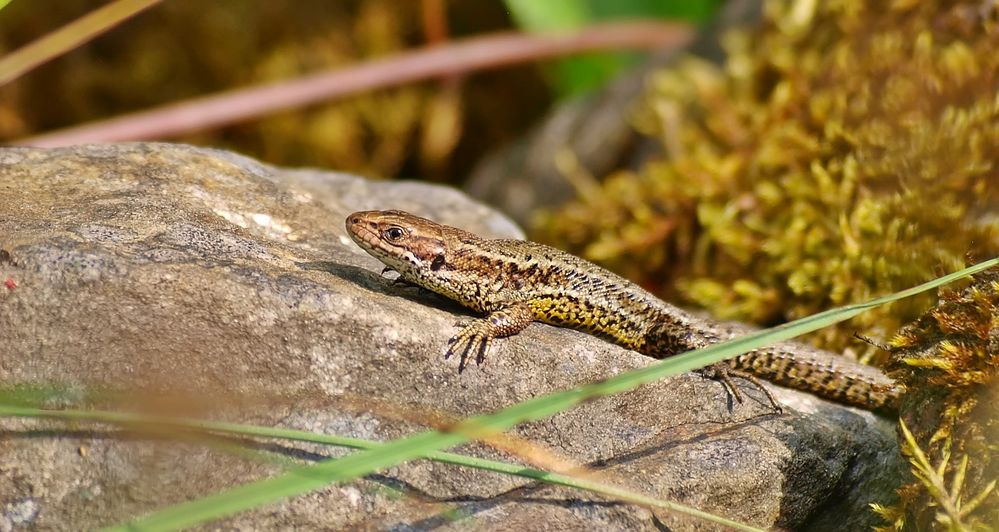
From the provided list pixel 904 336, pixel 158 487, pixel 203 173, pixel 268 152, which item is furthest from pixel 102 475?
pixel 268 152

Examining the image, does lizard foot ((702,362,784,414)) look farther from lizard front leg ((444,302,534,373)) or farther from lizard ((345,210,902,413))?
lizard front leg ((444,302,534,373))

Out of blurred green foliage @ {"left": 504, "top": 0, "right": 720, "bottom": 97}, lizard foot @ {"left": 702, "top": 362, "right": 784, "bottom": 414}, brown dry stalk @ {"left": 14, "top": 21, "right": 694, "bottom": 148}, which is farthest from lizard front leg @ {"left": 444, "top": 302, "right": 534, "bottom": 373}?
blurred green foliage @ {"left": 504, "top": 0, "right": 720, "bottom": 97}

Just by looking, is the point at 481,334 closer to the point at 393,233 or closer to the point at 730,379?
the point at 393,233

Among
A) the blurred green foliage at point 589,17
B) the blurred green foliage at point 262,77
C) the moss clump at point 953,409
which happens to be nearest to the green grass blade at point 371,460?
the moss clump at point 953,409

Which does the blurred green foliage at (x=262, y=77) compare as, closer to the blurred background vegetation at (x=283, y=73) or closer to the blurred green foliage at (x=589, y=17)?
the blurred background vegetation at (x=283, y=73)

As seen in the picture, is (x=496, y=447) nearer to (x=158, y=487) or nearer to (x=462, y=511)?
(x=462, y=511)

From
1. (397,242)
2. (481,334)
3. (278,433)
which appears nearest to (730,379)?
(481,334)
